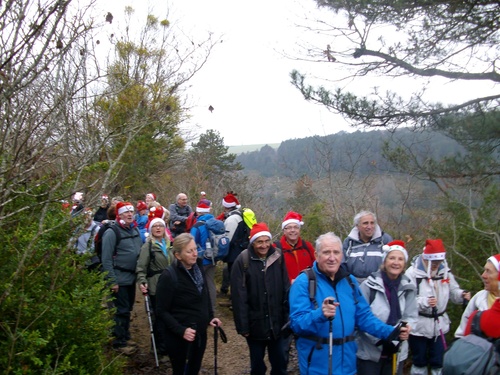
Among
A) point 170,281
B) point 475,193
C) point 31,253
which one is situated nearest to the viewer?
point 31,253

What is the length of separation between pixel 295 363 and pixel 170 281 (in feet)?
9.15

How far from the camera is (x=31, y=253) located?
2.87m

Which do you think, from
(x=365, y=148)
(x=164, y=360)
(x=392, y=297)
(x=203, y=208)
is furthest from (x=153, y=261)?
(x=365, y=148)

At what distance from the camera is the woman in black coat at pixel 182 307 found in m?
4.17

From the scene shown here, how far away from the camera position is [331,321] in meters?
3.39

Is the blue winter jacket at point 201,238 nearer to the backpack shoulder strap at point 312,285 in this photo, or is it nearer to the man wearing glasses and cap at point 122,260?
the man wearing glasses and cap at point 122,260

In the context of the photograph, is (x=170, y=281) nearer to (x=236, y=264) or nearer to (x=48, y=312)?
(x=236, y=264)

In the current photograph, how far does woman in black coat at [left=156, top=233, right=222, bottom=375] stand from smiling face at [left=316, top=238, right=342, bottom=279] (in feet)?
4.15

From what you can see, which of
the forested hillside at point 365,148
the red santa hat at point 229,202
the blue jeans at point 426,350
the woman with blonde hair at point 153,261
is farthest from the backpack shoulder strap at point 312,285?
the forested hillside at point 365,148

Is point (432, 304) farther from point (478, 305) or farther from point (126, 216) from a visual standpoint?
point (126, 216)

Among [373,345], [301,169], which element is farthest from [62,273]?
[301,169]

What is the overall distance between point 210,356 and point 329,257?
3.35 m

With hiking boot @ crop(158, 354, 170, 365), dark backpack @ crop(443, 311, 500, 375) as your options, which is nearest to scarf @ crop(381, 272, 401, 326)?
dark backpack @ crop(443, 311, 500, 375)

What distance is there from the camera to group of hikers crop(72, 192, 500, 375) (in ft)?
11.3
